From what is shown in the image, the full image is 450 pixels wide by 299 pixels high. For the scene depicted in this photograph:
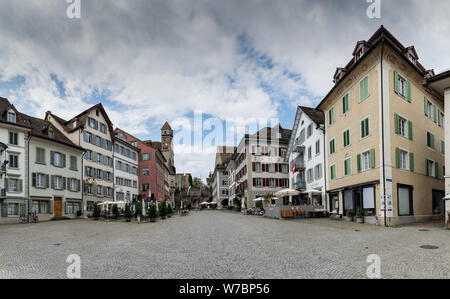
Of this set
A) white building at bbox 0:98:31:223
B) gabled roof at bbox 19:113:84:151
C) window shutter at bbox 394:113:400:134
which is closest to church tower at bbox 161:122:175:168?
gabled roof at bbox 19:113:84:151

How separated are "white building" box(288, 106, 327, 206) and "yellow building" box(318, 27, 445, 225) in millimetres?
4562

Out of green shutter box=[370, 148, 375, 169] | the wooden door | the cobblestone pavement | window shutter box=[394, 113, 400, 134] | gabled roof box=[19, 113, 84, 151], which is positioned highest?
gabled roof box=[19, 113, 84, 151]

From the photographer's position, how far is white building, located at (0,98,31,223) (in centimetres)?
3244

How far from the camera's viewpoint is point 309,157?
38.4 metres

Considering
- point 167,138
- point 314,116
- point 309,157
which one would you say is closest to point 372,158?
point 309,157

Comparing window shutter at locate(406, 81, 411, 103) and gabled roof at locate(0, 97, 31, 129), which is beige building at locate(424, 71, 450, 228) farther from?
gabled roof at locate(0, 97, 31, 129)

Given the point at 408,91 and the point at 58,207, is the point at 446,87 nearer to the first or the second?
the point at 408,91

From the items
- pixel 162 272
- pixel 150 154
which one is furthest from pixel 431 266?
pixel 150 154

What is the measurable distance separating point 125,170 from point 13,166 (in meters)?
24.9

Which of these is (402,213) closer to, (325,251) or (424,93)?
(424,93)

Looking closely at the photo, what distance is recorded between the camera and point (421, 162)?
82.6ft

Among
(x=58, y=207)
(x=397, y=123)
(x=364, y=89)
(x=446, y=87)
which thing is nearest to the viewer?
(x=446, y=87)

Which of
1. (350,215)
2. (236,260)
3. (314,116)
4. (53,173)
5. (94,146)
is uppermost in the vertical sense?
(314,116)
